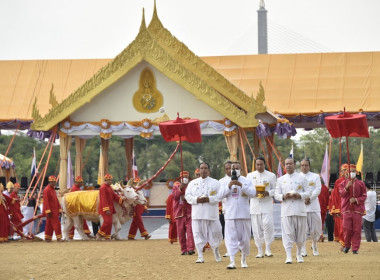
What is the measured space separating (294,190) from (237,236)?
5.58ft

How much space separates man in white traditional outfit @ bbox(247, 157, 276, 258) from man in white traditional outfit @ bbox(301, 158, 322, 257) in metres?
0.65

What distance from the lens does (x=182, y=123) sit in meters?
19.3

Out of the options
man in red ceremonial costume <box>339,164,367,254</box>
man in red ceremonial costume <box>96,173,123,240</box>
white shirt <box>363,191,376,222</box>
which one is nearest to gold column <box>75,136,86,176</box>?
man in red ceremonial costume <box>96,173,123,240</box>

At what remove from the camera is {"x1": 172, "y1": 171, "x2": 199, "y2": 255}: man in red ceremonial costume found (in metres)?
18.4

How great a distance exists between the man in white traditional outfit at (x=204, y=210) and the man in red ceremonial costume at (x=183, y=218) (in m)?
1.43

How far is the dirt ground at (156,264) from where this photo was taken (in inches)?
559

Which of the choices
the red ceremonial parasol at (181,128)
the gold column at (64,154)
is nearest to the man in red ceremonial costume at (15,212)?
the gold column at (64,154)

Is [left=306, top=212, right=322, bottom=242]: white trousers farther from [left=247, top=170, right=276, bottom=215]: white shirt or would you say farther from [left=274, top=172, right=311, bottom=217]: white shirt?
[left=274, top=172, right=311, bottom=217]: white shirt

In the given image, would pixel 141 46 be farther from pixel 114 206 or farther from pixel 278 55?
pixel 278 55

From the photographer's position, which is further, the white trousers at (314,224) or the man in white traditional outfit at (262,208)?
the white trousers at (314,224)

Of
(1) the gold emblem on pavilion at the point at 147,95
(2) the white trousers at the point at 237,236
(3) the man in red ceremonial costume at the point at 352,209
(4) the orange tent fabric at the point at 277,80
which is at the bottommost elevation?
(2) the white trousers at the point at 237,236

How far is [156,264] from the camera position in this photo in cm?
1623

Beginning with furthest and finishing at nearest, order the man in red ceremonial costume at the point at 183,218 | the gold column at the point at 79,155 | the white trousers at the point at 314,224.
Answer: the gold column at the point at 79,155 < the man in red ceremonial costume at the point at 183,218 < the white trousers at the point at 314,224

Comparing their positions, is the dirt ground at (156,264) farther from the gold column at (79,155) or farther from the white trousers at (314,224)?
the gold column at (79,155)
